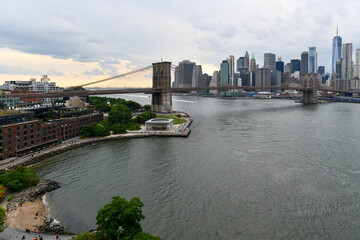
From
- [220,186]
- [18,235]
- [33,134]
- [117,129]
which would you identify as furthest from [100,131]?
[18,235]

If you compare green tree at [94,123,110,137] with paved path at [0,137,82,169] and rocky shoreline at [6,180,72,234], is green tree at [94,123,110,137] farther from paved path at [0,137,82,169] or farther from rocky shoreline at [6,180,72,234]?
rocky shoreline at [6,180,72,234]

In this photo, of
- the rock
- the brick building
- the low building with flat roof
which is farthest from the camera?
the low building with flat roof

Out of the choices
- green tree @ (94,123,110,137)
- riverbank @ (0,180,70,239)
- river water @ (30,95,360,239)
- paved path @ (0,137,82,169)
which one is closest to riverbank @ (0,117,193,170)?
paved path @ (0,137,82,169)

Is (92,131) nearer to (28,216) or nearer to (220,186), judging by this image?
(28,216)

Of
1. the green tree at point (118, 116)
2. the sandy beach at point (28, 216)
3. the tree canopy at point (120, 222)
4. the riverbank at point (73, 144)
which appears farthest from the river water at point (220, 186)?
the green tree at point (118, 116)

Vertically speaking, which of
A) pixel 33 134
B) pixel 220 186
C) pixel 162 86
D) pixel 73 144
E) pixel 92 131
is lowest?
pixel 220 186

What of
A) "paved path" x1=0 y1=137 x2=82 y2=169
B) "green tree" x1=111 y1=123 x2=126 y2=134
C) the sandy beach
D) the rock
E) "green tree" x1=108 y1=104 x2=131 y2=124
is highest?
"green tree" x1=108 y1=104 x2=131 y2=124
